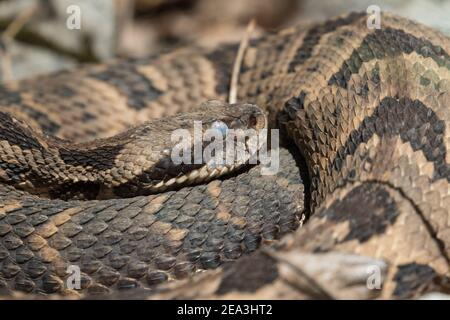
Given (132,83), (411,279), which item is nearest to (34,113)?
(132,83)

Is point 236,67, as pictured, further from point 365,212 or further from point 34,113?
point 365,212

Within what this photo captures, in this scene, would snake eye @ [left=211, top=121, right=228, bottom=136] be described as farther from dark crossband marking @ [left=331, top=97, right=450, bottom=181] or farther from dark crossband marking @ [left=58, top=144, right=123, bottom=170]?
dark crossband marking @ [left=331, top=97, right=450, bottom=181]

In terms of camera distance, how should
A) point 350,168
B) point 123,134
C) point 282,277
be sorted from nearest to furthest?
point 282,277, point 350,168, point 123,134

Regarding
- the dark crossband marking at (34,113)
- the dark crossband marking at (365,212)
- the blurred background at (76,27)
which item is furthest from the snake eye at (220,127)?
the blurred background at (76,27)

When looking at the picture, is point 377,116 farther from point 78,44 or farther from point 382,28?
point 78,44
